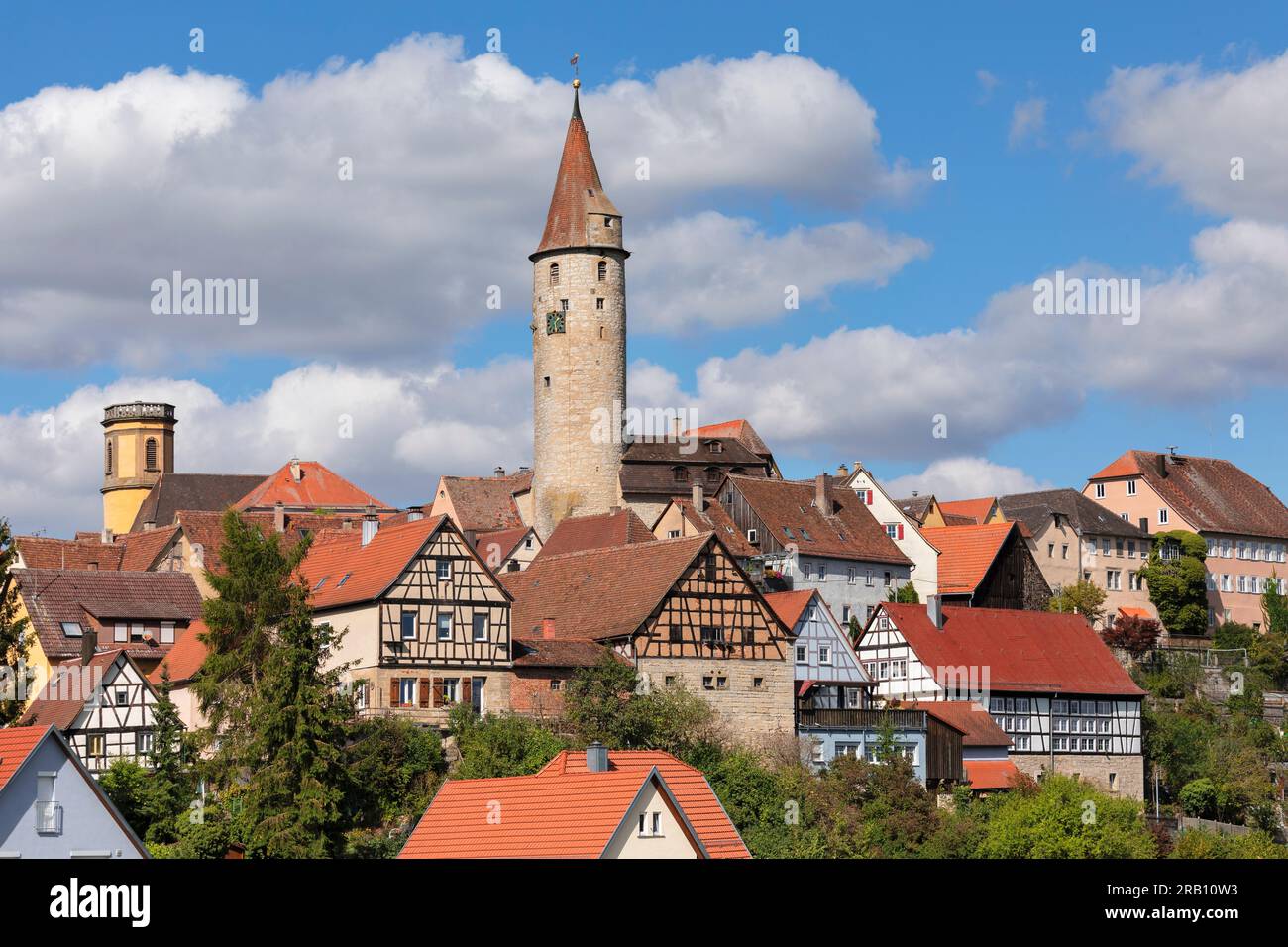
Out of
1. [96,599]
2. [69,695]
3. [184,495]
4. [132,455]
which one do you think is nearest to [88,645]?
[69,695]

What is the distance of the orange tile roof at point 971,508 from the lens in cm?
8244

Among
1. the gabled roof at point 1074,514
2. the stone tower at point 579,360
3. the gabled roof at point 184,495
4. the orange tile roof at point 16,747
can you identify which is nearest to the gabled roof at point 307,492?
the gabled roof at point 184,495

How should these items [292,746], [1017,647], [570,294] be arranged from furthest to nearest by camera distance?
1. [570,294]
2. [1017,647]
3. [292,746]

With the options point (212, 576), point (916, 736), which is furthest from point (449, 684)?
point (916, 736)

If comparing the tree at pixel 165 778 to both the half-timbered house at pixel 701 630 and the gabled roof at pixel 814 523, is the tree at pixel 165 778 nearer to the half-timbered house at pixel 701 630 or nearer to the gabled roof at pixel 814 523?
the half-timbered house at pixel 701 630

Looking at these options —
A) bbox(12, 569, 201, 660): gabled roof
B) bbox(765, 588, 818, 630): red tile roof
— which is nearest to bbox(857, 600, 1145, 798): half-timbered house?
bbox(765, 588, 818, 630): red tile roof

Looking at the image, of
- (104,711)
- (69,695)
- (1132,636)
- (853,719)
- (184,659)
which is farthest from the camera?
(1132,636)

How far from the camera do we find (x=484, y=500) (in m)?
80.9

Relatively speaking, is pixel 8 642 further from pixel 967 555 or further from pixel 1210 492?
pixel 1210 492

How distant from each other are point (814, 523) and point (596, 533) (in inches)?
306

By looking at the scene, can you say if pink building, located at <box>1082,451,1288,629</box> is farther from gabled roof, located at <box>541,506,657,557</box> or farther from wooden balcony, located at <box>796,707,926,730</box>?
wooden balcony, located at <box>796,707,926,730</box>
